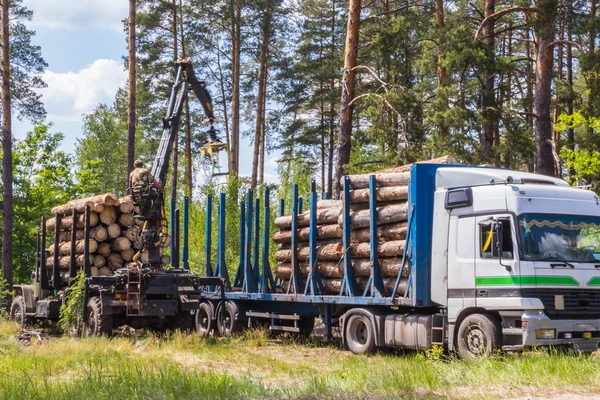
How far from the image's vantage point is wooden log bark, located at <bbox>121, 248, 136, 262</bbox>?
1867 centimetres

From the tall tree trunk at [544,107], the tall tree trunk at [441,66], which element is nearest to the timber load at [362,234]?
the tall tree trunk at [441,66]

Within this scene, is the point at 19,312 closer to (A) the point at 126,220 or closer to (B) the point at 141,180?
(A) the point at 126,220

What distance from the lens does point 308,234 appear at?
16781mm

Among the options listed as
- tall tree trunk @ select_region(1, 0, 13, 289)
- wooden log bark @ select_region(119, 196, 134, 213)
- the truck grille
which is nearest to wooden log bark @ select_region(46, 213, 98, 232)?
wooden log bark @ select_region(119, 196, 134, 213)

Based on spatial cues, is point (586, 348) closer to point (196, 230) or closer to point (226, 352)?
point (226, 352)

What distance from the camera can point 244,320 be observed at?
18.5 metres

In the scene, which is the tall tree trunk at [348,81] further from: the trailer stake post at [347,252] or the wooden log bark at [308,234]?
the trailer stake post at [347,252]

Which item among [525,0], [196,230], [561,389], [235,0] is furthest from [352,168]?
[235,0]

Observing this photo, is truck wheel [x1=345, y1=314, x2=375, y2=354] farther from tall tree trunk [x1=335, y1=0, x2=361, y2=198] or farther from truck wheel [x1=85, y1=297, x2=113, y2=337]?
tall tree trunk [x1=335, y1=0, x2=361, y2=198]

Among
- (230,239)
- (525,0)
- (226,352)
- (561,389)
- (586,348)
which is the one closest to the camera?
(561,389)

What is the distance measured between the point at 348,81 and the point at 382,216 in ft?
27.2

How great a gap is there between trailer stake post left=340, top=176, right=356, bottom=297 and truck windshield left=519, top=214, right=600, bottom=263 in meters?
3.83

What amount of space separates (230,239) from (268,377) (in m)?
18.1

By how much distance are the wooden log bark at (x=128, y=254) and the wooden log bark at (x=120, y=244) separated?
0.13 metres
